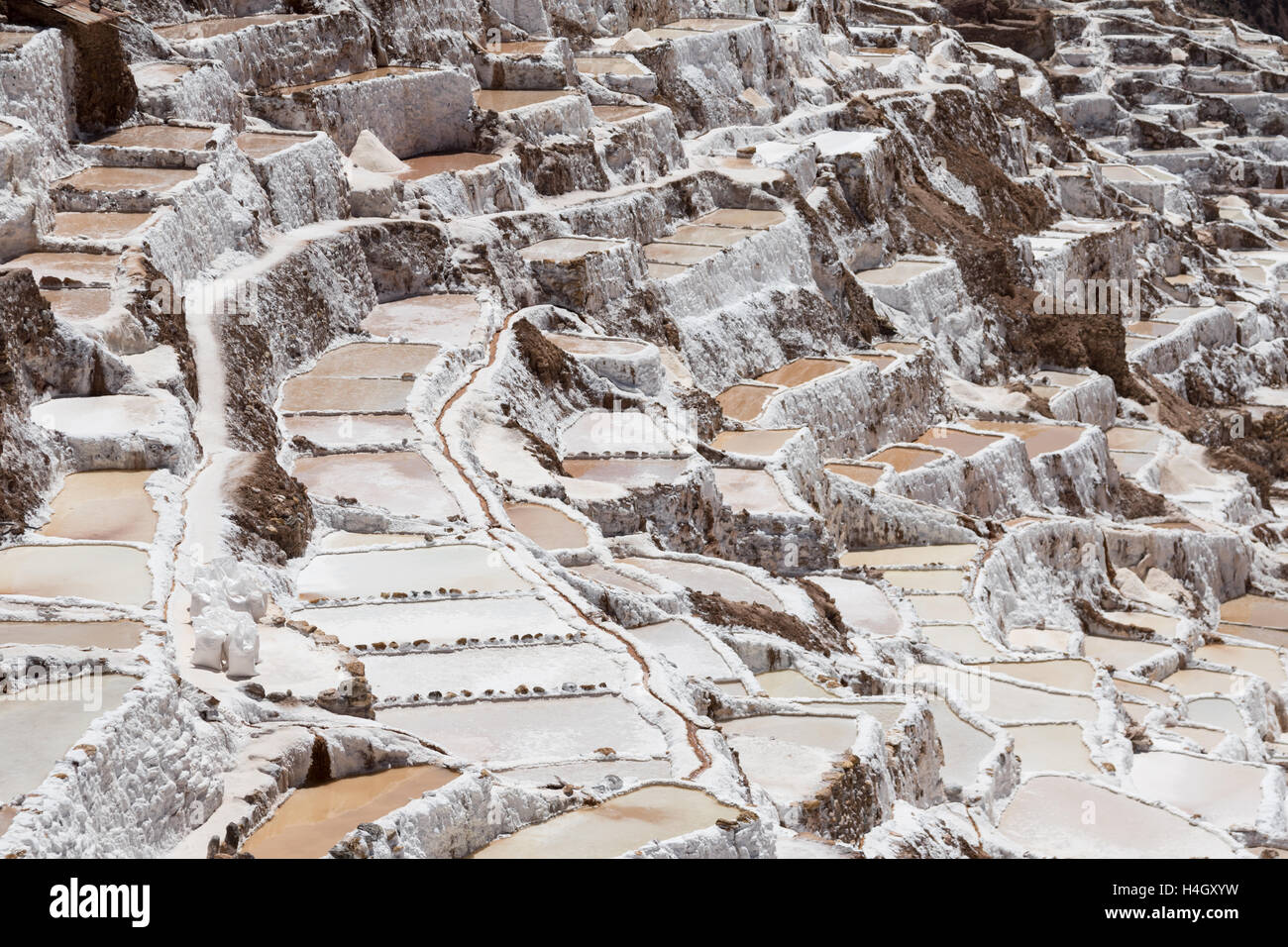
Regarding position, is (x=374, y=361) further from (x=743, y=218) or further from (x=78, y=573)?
(x=743, y=218)

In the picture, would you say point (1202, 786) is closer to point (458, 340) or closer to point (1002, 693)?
point (1002, 693)

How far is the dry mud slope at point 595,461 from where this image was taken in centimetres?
1609

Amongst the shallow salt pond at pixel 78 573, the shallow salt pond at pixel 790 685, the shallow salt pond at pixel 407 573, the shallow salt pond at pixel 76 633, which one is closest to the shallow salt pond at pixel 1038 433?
the shallow salt pond at pixel 790 685

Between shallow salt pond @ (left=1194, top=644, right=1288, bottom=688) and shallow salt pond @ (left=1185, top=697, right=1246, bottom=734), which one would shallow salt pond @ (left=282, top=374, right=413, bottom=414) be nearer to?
shallow salt pond @ (left=1185, top=697, right=1246, bottom=734)

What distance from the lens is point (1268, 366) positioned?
5966cm

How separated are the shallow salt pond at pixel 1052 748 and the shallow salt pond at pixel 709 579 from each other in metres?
4.28

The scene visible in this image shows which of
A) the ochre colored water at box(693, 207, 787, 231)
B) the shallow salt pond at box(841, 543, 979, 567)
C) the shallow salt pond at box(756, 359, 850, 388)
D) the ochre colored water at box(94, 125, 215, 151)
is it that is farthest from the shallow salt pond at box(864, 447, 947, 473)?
the ochre colored water at box(94, 125, 215, 151)

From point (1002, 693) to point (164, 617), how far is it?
15459 millimetres

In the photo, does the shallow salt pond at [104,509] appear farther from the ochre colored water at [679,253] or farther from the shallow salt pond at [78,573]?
the ochre colored water at [679,253]

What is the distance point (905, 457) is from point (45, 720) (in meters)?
28.1

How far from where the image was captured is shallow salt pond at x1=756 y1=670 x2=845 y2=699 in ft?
78.3

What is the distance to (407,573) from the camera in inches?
875

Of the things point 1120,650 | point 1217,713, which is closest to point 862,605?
point 1120,650
